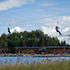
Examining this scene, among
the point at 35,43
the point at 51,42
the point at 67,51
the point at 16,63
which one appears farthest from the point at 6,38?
the point at 16,63

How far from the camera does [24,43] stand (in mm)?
69000

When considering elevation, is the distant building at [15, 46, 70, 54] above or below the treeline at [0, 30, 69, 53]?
below

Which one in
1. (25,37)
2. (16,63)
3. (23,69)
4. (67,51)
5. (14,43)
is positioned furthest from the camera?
(25,37)

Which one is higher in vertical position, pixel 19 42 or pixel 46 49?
pixel 19 42

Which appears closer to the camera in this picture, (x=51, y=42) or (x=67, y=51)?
(x=67, y=51)

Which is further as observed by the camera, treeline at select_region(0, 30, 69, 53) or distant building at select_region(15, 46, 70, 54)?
treeline at select_region(0, 30, 69, 53)

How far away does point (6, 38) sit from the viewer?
2790 inches

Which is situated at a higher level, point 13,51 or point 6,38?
point 6,38

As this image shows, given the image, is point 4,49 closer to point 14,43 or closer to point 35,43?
point 14,43

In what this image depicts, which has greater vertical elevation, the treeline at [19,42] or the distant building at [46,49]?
the treeline at [19,42]

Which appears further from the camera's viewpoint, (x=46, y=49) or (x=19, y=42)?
(x=19, y=42)

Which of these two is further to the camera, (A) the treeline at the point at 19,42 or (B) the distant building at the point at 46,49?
(A) the treeline at the point at 19,42

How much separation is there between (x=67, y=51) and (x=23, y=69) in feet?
159

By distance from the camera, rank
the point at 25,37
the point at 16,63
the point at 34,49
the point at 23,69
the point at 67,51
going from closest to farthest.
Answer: the point at 23,69
the point at 16,63
the point at 67,51
the point at 34,49
the point at 25,37
